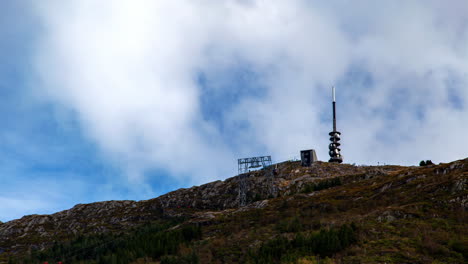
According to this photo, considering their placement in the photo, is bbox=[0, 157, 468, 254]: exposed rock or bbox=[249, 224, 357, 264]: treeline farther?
bbox=[0, 157, 468, 254]: exposed rock

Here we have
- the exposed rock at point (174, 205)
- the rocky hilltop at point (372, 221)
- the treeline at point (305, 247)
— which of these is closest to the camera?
the rocky hilltop at point (372, 221)

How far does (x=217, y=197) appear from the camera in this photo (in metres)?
74.2

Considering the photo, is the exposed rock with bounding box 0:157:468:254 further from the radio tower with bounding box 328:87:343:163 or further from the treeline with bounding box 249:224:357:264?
the treeline with bounding box 249:224:357:264

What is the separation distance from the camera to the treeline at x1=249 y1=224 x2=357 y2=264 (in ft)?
53.5

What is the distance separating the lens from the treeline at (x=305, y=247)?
53.5 ft

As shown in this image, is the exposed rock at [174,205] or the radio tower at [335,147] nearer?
the exposed rock at [174,205]

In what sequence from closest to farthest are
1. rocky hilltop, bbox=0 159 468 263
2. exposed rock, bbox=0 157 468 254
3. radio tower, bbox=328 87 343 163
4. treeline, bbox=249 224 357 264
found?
rocky hilltop, bbox=0 159 468 263
treeline, bbox=249 224 357 264
exposed rock, bbox=0 157 468 254
radio tower, bbox=328 87 343 163

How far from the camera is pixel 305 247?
17453mm

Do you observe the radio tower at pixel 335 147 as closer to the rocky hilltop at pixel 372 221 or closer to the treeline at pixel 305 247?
the rocky hilltop at pixel 372 221

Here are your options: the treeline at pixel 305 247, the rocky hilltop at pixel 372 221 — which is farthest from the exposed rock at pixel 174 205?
the treeline at pixel 305 247

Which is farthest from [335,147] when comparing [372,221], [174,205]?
[372,221]

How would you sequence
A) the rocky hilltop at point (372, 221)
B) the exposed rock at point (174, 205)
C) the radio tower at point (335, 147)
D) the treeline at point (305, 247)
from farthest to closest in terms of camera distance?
the radio tower at point (335, 147)
the exposed rock at point (174, 205)
the treeline at point (305, 247)
the rocky hilltop at point (372, 221)

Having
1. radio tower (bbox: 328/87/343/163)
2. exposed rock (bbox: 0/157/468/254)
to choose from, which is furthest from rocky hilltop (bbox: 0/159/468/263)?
radio tower (bbox: 328/87/343/163)

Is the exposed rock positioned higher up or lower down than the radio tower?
lower down
